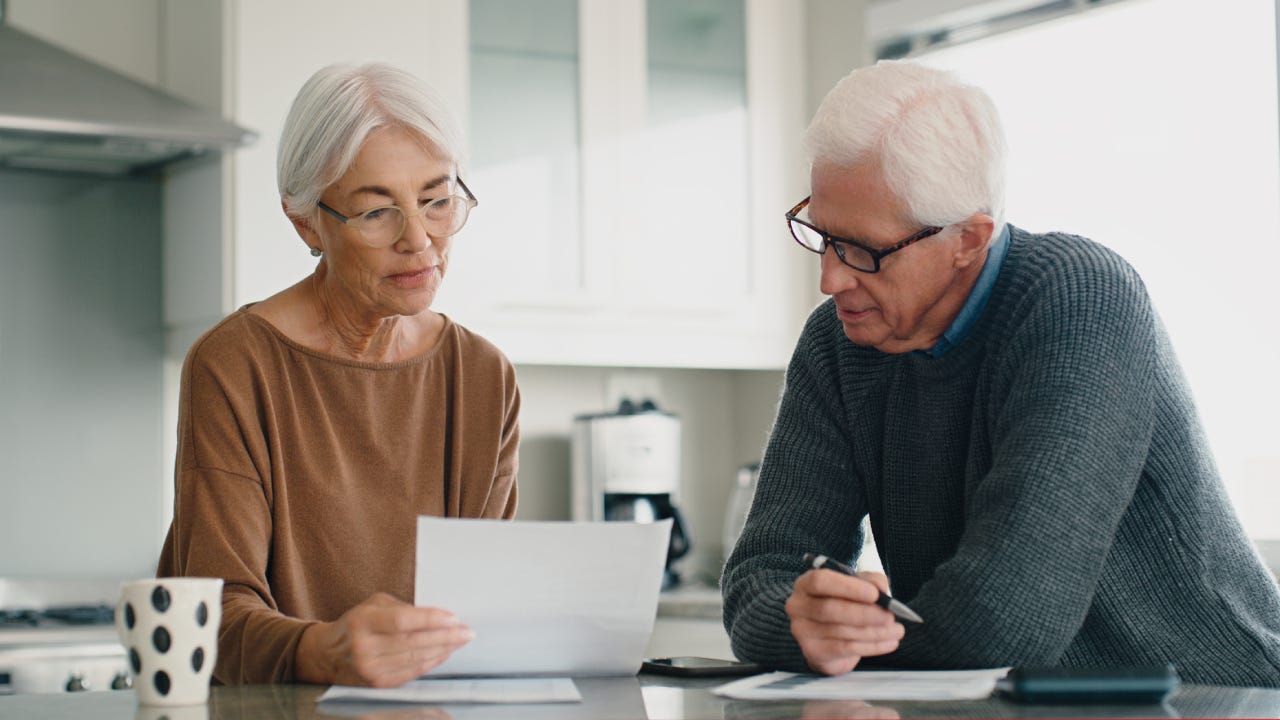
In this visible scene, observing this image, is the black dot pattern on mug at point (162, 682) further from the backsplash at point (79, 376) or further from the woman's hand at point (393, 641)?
the backsplash at point (79, 376)

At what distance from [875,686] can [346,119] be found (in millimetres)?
781

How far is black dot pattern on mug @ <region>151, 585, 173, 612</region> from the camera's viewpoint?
1137 mm

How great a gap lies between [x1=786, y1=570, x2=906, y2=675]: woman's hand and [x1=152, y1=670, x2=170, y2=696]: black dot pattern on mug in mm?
531

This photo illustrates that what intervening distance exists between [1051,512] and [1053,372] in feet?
0.45

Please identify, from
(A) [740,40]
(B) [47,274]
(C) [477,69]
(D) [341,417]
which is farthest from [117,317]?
(D) [341,417]

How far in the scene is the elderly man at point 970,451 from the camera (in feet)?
4.28

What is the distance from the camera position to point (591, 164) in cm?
340

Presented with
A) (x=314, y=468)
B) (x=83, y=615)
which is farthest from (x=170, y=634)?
(x=83, y=615)

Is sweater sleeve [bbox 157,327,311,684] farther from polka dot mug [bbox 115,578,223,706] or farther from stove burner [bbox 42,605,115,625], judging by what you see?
stove burner [bbox 42,605,115,625]

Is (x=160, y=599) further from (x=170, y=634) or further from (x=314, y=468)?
(x=314, y=468)

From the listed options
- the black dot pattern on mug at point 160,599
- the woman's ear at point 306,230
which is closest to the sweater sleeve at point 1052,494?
the black dot pattern on mug at point 160,599

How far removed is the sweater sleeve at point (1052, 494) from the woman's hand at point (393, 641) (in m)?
0.43

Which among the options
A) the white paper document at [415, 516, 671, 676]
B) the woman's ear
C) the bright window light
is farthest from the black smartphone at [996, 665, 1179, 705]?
the bright window light

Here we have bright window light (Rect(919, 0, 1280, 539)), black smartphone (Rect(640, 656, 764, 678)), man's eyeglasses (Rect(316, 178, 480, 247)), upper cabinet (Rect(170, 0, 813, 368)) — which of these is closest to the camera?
black smartphone (Rect(640, 656, 764, 678))
